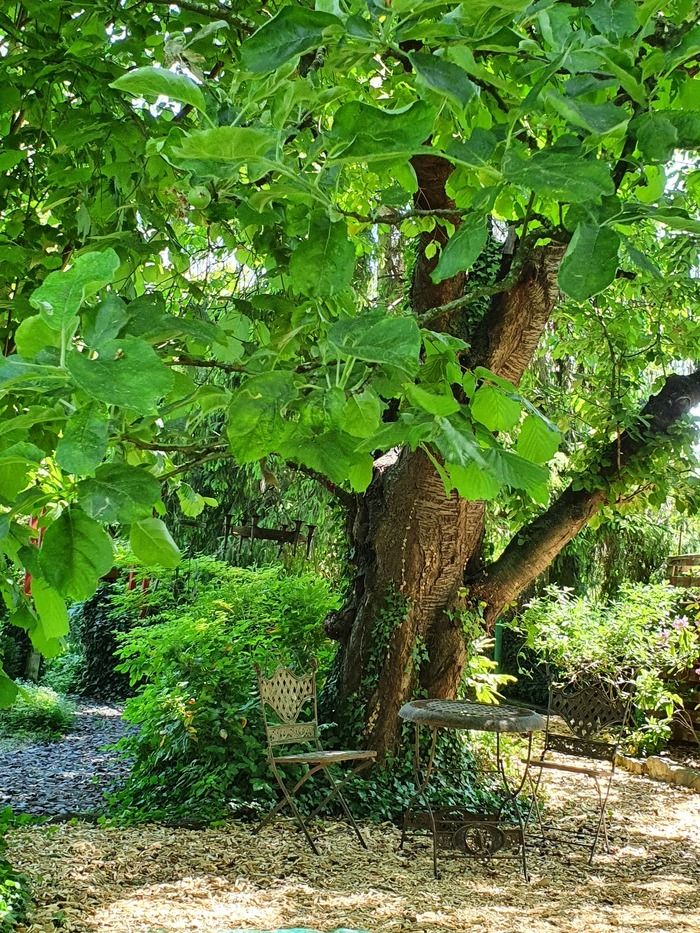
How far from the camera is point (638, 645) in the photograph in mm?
7672

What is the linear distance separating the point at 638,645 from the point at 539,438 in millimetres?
7161

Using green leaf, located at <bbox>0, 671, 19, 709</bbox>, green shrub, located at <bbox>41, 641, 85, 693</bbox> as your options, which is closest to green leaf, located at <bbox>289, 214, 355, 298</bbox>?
green leaf, located at <bbox>0, 671, 19, 709</bbox>

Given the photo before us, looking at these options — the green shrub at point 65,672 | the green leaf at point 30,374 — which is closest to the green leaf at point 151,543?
the green leaf at point 30,374

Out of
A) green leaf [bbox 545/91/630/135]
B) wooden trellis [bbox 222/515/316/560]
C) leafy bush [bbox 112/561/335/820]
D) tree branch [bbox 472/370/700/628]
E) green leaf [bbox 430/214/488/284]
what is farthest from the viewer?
wooden trellis [bbox 222/515/316/560]

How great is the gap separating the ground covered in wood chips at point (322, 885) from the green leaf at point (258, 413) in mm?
2896

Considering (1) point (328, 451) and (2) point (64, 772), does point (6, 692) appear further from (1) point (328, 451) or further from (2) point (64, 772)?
(2) point (64, 772)

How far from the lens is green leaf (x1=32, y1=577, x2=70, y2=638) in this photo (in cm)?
100

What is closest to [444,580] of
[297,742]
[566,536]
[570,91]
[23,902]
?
[566,536]

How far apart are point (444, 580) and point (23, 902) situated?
3042 millimetres

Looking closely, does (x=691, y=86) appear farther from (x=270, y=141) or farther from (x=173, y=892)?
(x=173, y=892)

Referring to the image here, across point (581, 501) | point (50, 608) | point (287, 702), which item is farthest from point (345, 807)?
point (50, 608)

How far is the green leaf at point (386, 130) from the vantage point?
71cm

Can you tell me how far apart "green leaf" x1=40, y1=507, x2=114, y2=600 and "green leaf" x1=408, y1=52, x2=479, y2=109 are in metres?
0.48

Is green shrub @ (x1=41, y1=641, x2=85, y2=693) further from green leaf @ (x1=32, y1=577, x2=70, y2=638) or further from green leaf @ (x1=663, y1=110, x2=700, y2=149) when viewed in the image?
green leaf @ (x1=663, y1=110, x2=700, y2=149)
